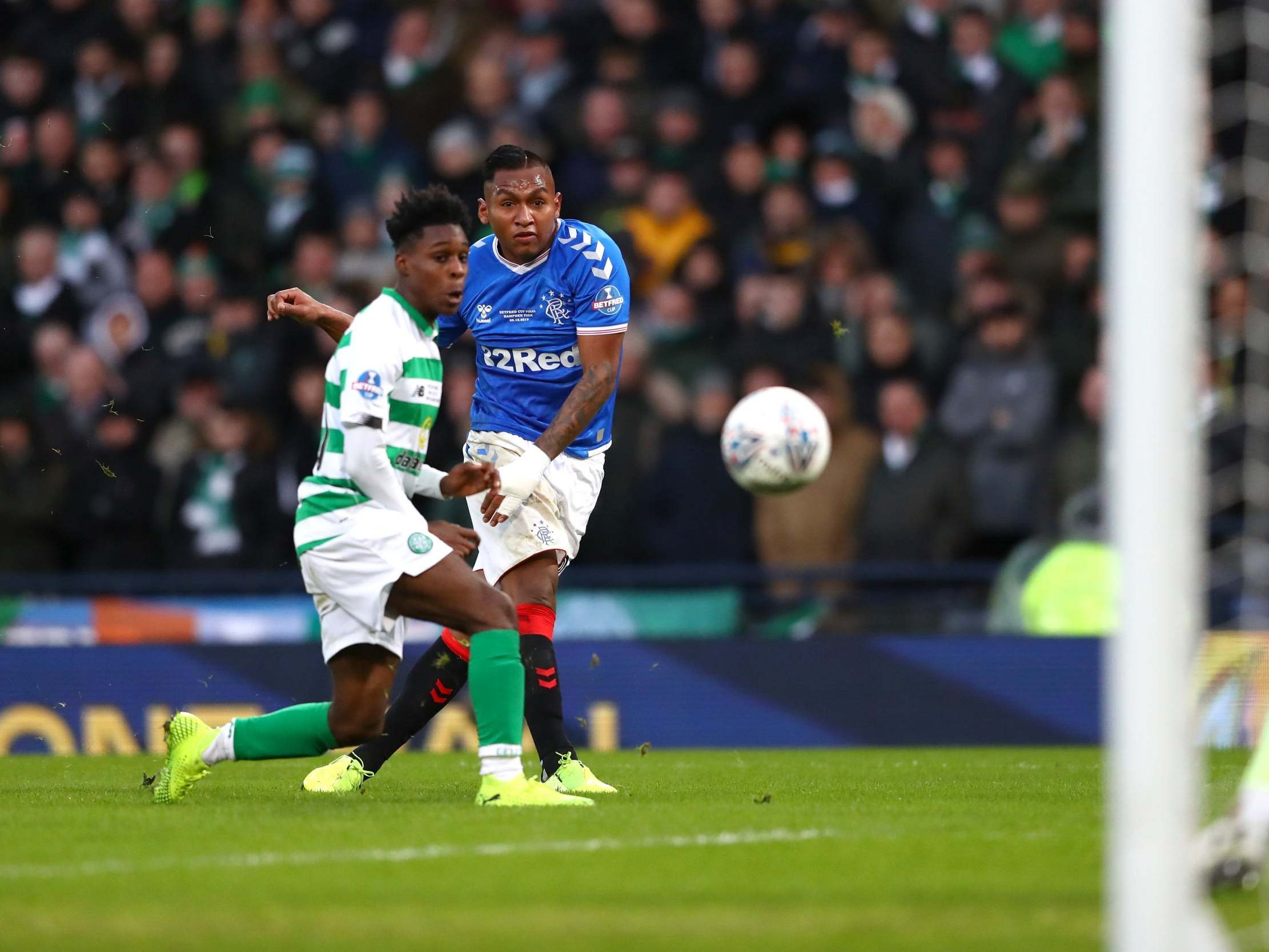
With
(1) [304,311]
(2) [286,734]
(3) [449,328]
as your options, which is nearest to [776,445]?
(3) [449,328]

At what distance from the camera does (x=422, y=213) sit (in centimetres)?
669

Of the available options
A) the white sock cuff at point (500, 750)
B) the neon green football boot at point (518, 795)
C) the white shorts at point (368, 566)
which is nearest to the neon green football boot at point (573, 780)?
the neon green football boot at point (518, 795)

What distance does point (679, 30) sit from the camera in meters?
14.7

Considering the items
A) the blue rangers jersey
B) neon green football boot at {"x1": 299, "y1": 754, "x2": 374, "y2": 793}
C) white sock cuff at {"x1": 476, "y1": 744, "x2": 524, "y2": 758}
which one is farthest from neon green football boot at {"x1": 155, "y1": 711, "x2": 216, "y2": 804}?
the blue rangers jersey

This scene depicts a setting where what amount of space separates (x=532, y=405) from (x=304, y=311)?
99cm

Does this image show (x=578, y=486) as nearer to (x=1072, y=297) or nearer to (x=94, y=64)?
(x=1072, y=297)

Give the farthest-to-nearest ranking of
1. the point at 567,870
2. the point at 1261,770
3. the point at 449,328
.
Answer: the point at 449,328
the point at 567,870
the point at 1261,770

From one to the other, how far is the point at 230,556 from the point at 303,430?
95 cm

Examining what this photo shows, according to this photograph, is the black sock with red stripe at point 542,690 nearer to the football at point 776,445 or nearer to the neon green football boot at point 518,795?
the neon green football boot at point 518,795

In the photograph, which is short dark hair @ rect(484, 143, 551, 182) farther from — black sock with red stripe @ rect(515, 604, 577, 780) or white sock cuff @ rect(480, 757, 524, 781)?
white sock cuff @ rect(480, 757, 524, 781)

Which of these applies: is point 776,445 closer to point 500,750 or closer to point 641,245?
point 500,750

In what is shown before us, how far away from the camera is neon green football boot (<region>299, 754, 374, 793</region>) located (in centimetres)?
754

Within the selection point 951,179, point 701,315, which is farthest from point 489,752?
point 951,179

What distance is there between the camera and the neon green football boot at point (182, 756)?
6.90 meters
